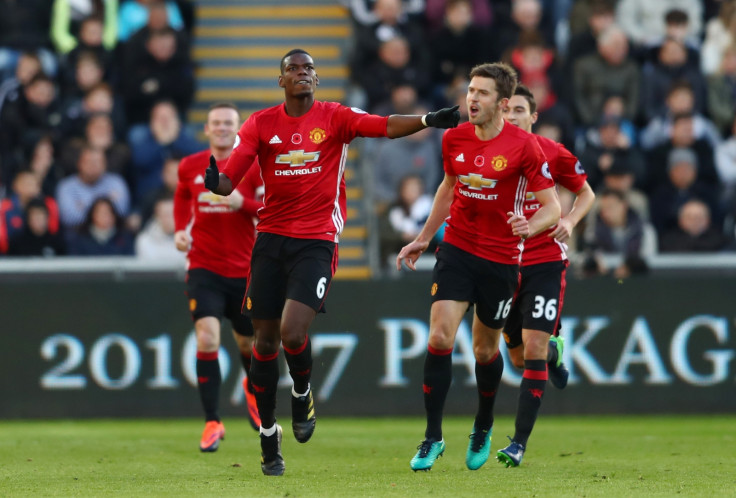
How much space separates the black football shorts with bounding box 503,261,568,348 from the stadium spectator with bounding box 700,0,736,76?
27.5 ft

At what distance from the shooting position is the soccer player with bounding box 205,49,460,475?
8.12 metres

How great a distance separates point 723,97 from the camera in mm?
16250

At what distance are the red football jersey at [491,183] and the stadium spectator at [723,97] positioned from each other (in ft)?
27.6

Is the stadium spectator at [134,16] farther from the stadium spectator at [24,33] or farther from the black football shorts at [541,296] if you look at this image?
the black football shorts at [541,296]

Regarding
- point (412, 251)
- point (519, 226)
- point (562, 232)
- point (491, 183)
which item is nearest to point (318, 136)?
point (412, 251)

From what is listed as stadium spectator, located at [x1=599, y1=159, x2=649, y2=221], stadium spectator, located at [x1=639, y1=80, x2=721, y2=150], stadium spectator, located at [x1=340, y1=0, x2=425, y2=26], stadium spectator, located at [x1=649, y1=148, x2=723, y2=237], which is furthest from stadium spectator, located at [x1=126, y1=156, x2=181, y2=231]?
stadium spectator, located at [x1=639, y1=80, x2=721, y2=150]

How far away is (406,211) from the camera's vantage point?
1431 cm

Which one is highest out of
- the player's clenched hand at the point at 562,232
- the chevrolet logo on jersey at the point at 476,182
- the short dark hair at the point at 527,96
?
the short dark hair at the point at 527,96

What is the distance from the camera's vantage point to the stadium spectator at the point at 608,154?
49.3 ft

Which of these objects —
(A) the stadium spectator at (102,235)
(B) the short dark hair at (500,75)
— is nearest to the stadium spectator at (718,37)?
(A) the stadium spectator at (102,235)

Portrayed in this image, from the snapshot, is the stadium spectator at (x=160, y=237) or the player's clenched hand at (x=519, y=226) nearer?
the player's clenched hand at (x=519, y=226)

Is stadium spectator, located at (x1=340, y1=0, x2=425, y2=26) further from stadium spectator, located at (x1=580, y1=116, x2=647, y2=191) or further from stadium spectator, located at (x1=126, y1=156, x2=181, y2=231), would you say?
stadium spectator, located at (x1=126, y1=156, x2=181, y2=231)

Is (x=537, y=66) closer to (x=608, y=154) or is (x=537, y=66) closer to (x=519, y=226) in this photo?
(x=608, y=154)

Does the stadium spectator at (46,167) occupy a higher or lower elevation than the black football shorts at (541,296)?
higher
